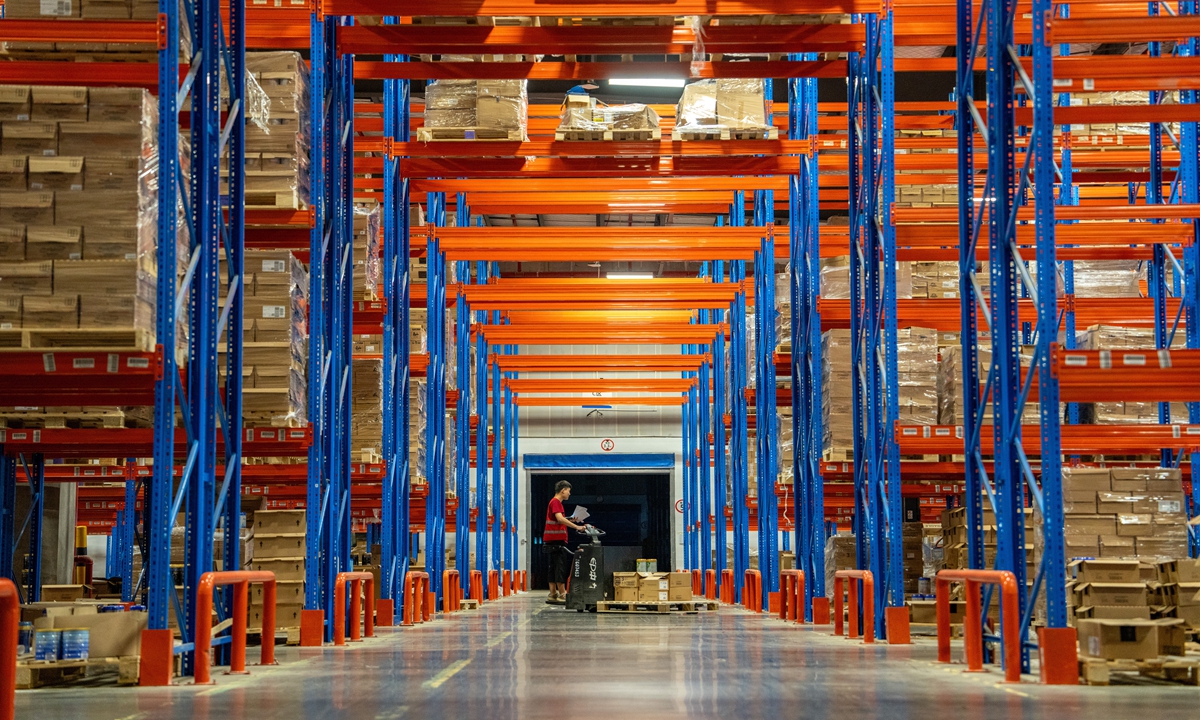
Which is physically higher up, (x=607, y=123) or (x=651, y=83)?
(x=651, y=83)

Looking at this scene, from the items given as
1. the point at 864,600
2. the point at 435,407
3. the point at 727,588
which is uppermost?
the point at 435,407

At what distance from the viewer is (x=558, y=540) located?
22.2m

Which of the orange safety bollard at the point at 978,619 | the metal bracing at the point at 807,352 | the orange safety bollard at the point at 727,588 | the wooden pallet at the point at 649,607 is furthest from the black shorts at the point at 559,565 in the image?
the orange safety bollard at the point at 978,619

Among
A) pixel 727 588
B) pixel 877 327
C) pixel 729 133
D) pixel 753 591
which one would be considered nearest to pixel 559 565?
pixel 753 591

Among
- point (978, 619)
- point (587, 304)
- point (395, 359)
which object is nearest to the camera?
point (978, 619)

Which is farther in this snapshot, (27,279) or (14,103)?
(14,103)

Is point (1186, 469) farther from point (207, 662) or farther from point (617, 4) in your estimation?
point (207, 662)

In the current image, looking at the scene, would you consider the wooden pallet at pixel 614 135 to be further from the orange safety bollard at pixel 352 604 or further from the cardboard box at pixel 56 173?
the cardboard box at pixel 56 173

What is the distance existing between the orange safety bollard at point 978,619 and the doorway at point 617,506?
2940 cm

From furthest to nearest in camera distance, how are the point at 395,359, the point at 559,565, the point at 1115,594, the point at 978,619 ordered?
the point at 559,565 → the point at 395,359 → the point at 1115,594 → the point at 978,619

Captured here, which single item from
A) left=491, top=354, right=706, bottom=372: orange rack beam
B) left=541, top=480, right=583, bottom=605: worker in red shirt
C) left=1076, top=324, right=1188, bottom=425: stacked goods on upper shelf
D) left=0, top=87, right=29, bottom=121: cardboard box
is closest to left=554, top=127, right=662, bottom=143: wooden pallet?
left=1076, top=324, right=1188, bottom=425: stacked goods on upper shelf

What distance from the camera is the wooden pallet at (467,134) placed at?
14961 millimetres

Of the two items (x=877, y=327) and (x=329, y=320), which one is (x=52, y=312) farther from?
(x=877, y=327)

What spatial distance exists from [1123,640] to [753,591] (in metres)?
14.0
